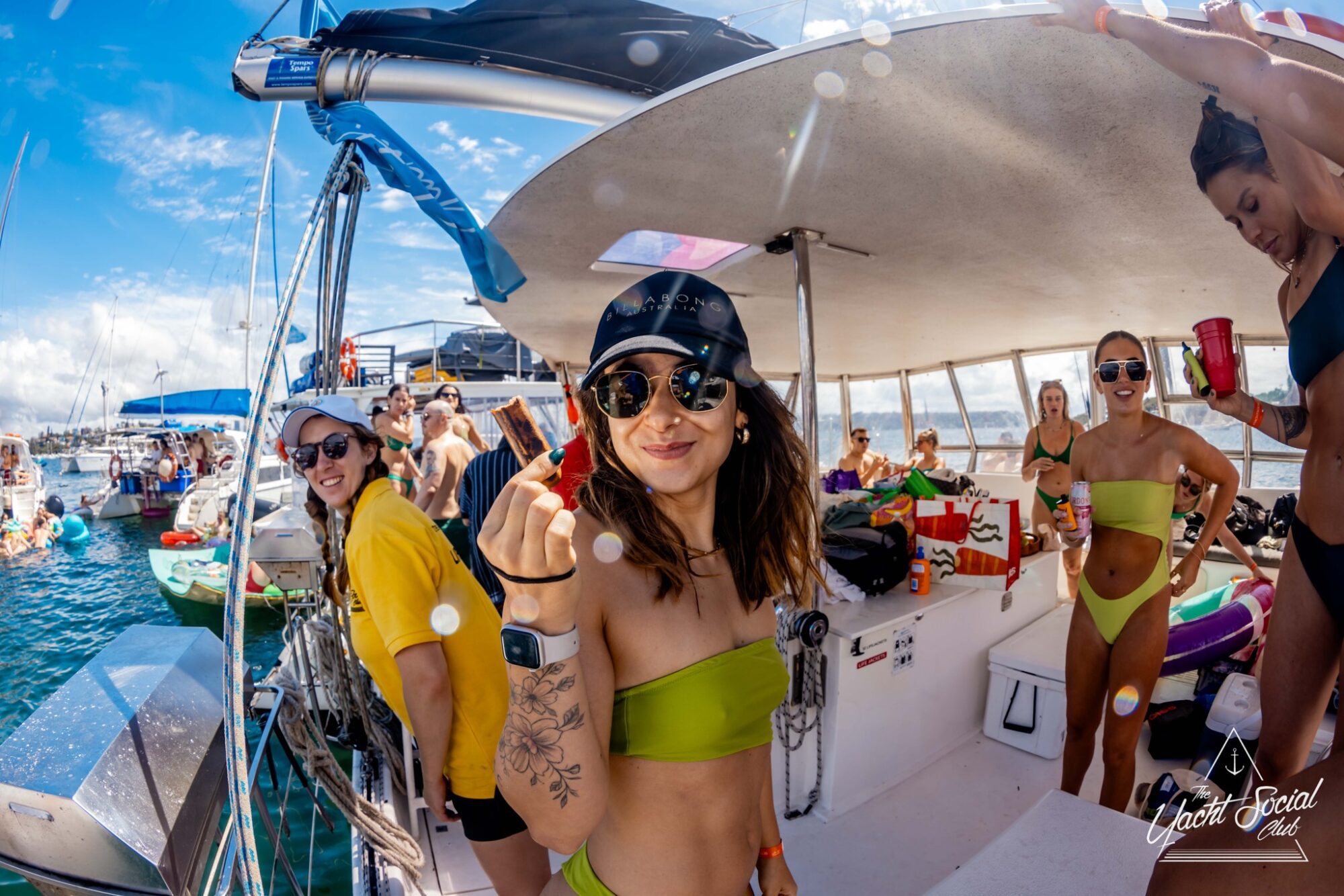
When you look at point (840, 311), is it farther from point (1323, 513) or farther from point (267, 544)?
point (267, 544)

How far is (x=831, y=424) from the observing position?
1310 cm

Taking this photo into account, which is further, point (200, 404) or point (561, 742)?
point (200, 404)

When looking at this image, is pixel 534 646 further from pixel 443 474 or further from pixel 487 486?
pixel 443 474

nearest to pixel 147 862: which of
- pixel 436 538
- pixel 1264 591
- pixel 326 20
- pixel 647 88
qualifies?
pixel 436 538

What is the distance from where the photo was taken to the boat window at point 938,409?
33.8ft

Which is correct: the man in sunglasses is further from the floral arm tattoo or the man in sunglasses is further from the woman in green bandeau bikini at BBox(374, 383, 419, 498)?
the woman in green bandeau bikini at BBox(374, 383, 419, 498)

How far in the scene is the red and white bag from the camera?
3184 millimetres

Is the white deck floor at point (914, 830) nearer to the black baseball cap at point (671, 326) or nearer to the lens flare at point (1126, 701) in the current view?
the lens flare at point (1126, 701)

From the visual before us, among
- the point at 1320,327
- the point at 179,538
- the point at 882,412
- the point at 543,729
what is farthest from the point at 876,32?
the point at 179,538

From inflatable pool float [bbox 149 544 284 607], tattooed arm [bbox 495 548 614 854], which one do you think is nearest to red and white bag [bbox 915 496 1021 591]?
tattooed arm [bbox 495 548 614 854]

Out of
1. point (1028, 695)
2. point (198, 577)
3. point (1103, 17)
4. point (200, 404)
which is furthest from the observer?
point (200, 404)

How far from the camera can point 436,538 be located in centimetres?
181

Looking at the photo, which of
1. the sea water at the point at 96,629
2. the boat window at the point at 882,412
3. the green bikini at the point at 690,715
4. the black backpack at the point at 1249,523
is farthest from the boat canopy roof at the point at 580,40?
the boat window at the point at 882,412

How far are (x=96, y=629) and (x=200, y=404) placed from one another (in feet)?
42.7
